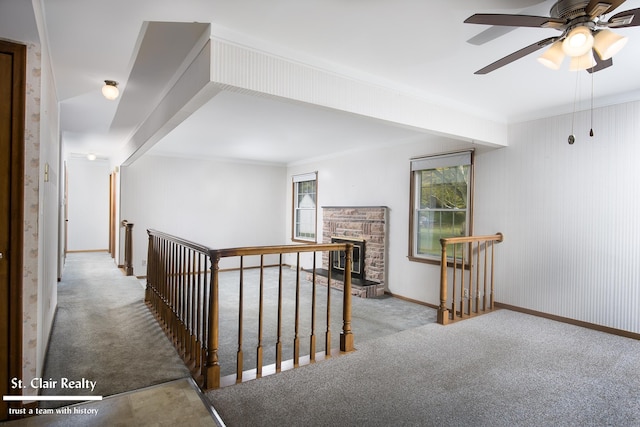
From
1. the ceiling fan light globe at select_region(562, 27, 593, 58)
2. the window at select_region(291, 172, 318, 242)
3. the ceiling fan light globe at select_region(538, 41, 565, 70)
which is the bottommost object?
the window at select_region(291, 172, 318, 242)

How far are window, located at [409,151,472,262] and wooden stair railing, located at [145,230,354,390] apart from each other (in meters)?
2.54

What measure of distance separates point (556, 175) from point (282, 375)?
3.55 m

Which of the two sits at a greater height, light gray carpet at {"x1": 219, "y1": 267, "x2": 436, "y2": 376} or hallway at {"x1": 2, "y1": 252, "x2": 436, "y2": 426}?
hallway at {"x1": 2, "y1": 252, "x2": 436, "y2": 426}

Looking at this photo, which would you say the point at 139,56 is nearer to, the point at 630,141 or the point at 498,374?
the point at 498,374

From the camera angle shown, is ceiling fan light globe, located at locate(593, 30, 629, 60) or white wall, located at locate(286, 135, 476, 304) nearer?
ceiling fan light globe, located at locate(593, 30, 629, 60)

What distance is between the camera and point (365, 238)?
19.7 ft

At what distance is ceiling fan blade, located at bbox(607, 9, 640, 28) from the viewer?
159 cm

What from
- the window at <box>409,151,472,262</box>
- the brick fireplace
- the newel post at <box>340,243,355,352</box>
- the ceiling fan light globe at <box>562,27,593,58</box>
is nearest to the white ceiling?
the ceiling fan light globe at <box>562,27,593,58</box>

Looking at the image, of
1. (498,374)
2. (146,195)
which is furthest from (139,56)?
(146,195)

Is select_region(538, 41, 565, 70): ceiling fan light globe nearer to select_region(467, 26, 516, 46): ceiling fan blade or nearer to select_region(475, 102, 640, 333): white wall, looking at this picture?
select_region(467, 26, 516, 46): ceiling fan blade

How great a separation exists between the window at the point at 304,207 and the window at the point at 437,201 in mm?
2674

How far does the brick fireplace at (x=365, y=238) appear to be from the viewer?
5652mm

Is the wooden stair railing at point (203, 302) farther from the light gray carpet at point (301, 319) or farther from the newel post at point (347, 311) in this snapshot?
the light gray carpet at point (301, 319)

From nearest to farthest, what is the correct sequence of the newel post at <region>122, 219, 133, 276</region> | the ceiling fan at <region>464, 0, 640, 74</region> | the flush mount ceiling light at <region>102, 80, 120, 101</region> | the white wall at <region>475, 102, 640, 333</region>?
the ceiling fan at <region>464, 0, 640, 74</region> → the flush mount ceiling light at <region>102, 80, 120, 101</region> → the white wall at <region>475, 102, 640, 333</region> → the newel post at <region>122, 219, 133, 276</region>
